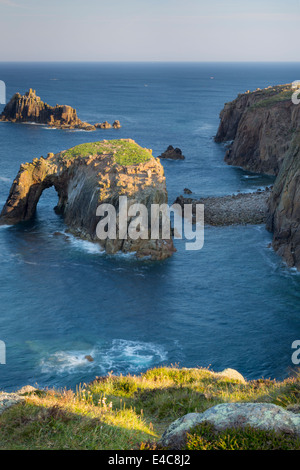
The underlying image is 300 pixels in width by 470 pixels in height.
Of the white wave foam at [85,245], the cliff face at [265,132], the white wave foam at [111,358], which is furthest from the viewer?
the cliff face at [265,132]

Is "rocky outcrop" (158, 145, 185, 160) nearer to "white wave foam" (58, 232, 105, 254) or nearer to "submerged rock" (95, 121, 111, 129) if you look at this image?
"submerged rock" (95, 121, 111, 129)

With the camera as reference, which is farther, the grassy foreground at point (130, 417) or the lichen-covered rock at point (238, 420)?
the lichen-covered rock at point (238, 420)

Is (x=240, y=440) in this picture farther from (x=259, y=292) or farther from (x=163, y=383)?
(x=259, y=292)

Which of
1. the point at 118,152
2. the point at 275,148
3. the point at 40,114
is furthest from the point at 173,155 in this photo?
the point at 40,114

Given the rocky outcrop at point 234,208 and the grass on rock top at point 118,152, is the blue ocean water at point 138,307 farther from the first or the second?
the grass on rock top at point 118,152

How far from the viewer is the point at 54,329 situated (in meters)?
44.5

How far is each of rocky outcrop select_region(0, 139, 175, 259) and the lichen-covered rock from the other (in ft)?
157

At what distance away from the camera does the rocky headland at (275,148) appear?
62.1 m

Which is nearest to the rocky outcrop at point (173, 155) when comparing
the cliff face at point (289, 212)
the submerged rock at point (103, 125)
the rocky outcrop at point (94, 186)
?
the rocky outcrop at point (94, 186)

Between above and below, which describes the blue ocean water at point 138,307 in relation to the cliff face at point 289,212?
below

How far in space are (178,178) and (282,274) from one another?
45459 millimetres

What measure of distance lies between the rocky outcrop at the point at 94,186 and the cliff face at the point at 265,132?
1377 inches

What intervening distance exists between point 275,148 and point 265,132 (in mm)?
4373
